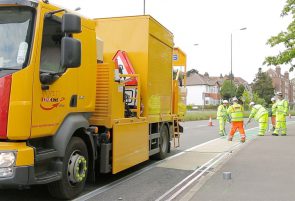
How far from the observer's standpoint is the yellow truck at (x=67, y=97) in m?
5.24

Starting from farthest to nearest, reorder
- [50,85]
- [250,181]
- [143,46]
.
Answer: [143,46], [250,181], [50,85]

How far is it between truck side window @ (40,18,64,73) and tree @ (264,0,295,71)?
1763 cm

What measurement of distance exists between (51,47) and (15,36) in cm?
56

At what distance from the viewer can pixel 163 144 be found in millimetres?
10977

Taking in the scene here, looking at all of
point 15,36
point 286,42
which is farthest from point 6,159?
point 286,42

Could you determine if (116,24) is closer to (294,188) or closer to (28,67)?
(28,67)

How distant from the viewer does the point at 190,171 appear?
9211 millimetres

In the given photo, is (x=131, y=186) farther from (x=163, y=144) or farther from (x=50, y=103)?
(x=163, y=144)

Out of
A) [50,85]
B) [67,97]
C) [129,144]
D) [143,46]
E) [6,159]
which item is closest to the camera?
[6,159]

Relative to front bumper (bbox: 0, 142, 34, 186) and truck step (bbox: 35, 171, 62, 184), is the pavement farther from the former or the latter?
front bumper (bbox: 0, 142, 34, 186)

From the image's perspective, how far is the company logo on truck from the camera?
5.64m

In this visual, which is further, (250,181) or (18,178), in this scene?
(250,181)

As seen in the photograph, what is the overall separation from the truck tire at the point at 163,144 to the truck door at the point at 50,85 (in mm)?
4705

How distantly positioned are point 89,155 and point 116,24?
3470 millimetres
